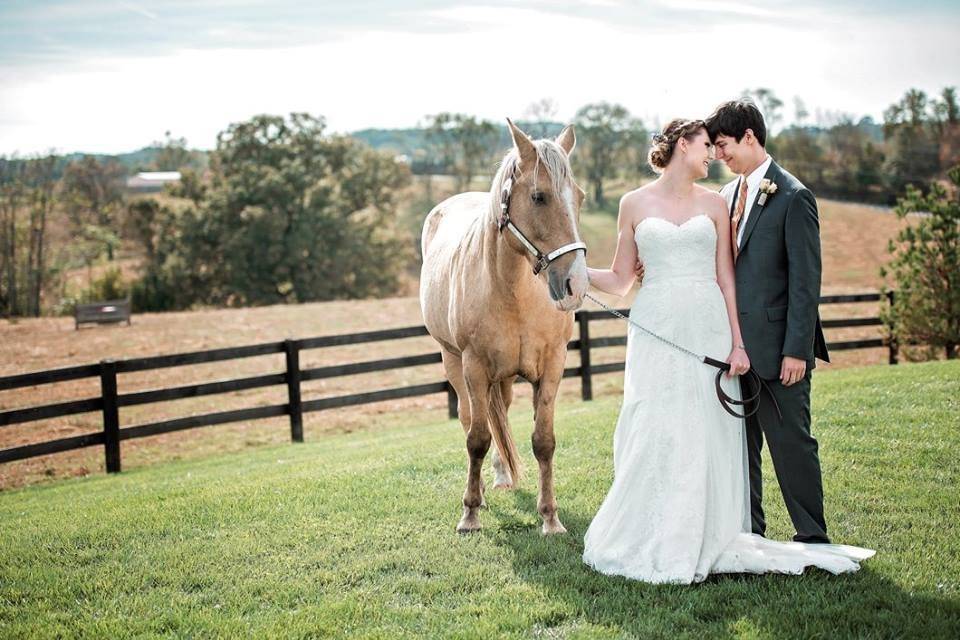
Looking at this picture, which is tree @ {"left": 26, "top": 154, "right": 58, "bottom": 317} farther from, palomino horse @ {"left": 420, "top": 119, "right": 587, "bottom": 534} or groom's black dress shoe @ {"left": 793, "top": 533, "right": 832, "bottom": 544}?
groom's black dress shoe @ {"left": 793, "top": 533, "right": 832, "bottom": 544}

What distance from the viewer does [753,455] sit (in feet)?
15.0

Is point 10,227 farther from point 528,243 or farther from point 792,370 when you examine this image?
point 792,370

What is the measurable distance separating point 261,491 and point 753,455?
386 cm

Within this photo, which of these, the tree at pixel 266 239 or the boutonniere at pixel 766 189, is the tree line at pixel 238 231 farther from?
the boutonniere at pixel 766 189

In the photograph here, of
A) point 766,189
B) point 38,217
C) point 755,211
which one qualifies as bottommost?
point 755,211

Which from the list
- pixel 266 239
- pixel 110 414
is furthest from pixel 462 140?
pixel 110 414

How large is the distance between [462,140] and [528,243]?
57912 millimetres

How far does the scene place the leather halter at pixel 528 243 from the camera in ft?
13.7

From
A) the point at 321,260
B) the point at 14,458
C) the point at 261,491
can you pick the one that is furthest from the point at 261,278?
the point at 261,491

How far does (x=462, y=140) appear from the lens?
6075 centimetres

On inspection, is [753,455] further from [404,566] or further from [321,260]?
[321,260]

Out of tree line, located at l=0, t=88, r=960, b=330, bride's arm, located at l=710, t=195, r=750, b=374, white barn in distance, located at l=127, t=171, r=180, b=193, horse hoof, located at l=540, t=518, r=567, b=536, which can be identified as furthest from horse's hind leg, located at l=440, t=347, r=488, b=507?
white barn in distance, located at l=127, t=171, r=180, b=193

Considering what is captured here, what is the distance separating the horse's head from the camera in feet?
13.7

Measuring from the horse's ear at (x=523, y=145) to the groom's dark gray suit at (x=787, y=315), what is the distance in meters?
1.22
